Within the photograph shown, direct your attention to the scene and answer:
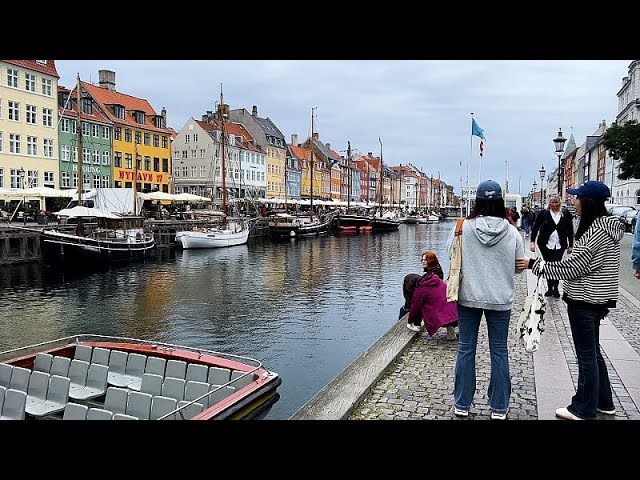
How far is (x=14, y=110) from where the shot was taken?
47625 mm

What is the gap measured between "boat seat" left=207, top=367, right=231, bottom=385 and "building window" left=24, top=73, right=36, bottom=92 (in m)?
48.6

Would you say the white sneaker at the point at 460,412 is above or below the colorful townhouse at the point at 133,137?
below

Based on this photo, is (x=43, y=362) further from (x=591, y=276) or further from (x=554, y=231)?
(x=554, y=231)

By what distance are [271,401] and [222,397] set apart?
827 mm

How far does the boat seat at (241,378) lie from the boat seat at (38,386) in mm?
2279

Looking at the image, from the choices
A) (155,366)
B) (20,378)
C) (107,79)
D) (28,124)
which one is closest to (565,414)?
(155,366)

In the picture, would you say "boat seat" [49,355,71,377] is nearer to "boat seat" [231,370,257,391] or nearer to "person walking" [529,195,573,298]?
"boat seat" [231,370,257,391]

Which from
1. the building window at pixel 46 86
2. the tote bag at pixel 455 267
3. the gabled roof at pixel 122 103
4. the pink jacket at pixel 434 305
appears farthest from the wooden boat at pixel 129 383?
the gabled roof at pixel 122 103

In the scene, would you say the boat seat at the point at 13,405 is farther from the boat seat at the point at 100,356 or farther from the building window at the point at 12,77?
the building window at the point at 12,77

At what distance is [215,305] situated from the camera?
775 inches

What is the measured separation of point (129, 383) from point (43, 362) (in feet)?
4.32

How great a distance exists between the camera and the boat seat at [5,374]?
7688 millimetres
